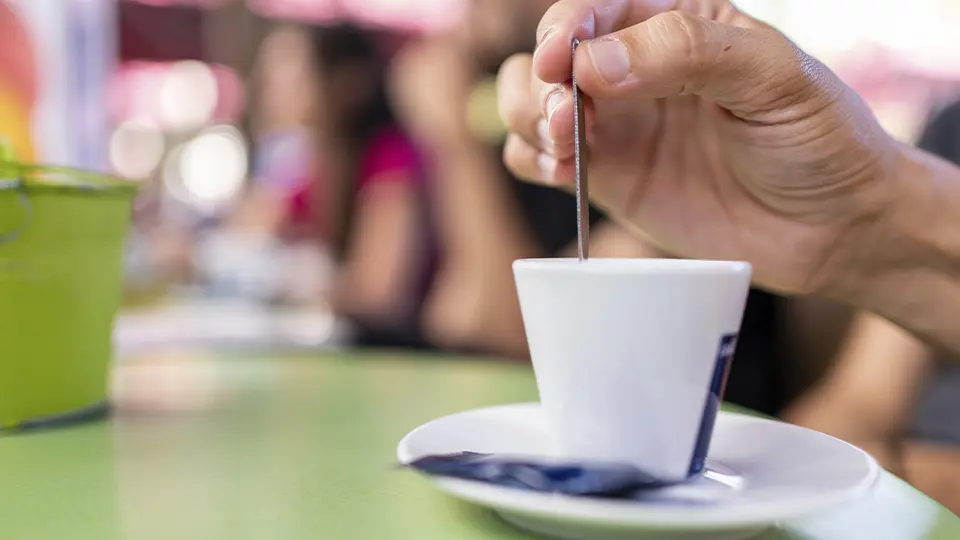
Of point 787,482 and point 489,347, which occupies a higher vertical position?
point 787,482

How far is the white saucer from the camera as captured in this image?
338mm

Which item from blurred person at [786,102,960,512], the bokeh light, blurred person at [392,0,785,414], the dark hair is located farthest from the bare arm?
the bokeh light

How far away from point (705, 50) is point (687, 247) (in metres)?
0.30

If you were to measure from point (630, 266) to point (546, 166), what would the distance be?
36 cm

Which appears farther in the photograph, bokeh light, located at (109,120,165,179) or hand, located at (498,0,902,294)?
bokeh light, located at (109,120,165,179)

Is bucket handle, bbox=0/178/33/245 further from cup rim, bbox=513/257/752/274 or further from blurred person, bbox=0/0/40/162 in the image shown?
blurred person, bbox=0/0/40/162

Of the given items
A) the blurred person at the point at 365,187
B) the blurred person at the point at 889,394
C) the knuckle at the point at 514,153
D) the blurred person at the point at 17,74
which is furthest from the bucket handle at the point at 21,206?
the blurred person at the point at 365,187

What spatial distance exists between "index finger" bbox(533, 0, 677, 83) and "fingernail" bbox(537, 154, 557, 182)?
0.52 feet

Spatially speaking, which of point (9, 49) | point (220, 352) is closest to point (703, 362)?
point (220, 352)

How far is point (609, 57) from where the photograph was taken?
517mm

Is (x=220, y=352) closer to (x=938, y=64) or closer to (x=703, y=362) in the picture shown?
(x=703, y=362)

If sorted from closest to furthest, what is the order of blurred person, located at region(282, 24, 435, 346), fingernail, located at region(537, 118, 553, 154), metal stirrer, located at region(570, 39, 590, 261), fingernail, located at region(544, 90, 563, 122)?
metal stirrer, located at region(570, 39, 590, 261)
fingernail, located at region(544, 90, 563, 122)
fingernail, located at region(537, 118, 553, 154)
blurred person, located at region(282, 24, 435, 346)

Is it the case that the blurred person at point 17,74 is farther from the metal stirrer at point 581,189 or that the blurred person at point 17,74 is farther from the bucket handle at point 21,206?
the metal stirrer at point 581,189

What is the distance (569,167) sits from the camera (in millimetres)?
708
